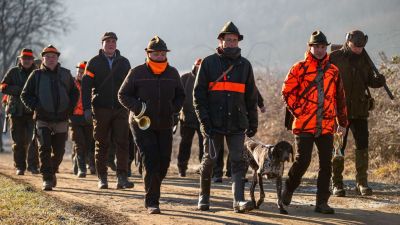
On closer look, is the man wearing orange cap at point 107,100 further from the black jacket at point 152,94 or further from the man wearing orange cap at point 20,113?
the man wearing orange cap at point 20,113

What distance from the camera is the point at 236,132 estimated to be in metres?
8.64

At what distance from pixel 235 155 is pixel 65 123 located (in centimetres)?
381

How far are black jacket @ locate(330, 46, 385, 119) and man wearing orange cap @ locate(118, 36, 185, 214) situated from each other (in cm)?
282

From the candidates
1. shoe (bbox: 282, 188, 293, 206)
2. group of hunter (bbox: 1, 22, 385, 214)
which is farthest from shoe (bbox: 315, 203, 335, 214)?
shoe (bbox: 282, 188, 293, 206)

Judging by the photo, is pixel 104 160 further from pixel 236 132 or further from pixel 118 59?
pixel 236 132

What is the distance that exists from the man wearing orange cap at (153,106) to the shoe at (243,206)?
0.98 m

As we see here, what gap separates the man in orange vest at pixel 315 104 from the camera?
891 cm

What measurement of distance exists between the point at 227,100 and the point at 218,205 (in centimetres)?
162

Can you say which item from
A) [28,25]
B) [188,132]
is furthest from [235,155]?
[28,25]

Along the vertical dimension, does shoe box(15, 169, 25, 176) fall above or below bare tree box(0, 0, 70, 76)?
below

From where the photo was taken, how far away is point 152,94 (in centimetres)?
893

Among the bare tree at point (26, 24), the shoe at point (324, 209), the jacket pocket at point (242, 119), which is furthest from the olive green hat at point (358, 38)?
the bare tree at point (26, 24)

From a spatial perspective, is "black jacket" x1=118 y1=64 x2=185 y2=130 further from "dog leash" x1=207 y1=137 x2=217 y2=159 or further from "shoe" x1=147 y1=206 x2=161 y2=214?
"shoe" x1=147 y1=206 x2=161 y2=214

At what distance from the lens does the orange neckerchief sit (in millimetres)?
9008
